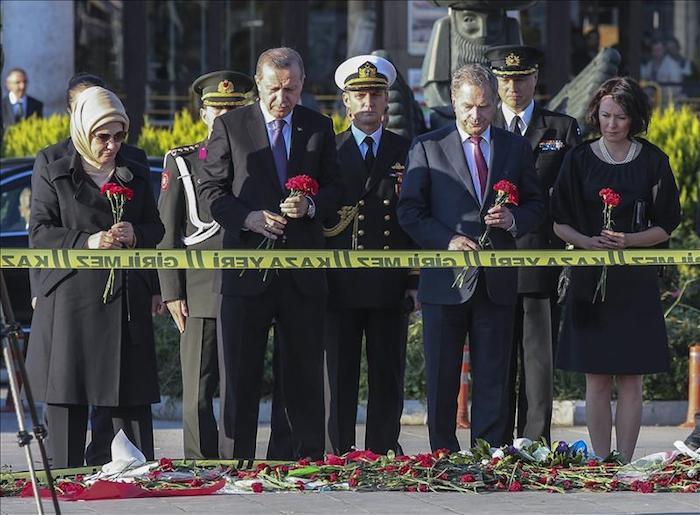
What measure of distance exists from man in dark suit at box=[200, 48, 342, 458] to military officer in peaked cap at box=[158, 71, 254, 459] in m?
0.62

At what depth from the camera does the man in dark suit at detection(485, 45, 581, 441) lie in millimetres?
9070

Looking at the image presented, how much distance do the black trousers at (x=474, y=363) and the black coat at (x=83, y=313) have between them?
1.38m

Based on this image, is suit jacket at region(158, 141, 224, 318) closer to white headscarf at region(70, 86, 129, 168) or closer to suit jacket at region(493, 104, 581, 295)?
white headscarf at region(70, 86, 129, 168)

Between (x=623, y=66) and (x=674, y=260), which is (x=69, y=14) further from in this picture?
(x=674, y=260)

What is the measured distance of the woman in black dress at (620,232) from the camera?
8.73 meters

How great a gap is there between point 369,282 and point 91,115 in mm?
1761

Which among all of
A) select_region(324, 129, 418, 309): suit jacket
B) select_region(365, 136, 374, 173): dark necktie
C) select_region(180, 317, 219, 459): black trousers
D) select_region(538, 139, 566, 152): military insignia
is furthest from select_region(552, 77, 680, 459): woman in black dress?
select_region(180, 317, 219, 459): black trousers

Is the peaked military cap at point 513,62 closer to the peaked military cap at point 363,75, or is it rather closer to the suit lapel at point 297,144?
the peaked military cap at point 363,75

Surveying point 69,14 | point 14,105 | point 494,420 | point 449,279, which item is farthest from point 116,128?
point 69,14

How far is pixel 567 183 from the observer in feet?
28.8

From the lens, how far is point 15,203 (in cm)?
1338

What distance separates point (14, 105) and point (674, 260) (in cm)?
1233

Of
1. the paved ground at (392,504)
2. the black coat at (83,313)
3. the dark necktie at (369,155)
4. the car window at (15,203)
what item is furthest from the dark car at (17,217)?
the paved ground at (392,504)

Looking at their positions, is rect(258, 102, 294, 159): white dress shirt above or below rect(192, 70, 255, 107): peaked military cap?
below
